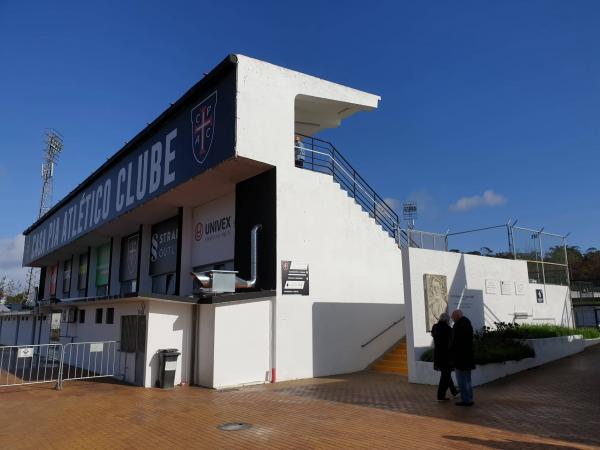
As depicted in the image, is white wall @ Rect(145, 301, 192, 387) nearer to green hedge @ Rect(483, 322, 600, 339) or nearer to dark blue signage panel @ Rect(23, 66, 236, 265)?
dark blue signage panel @ Rect(23, 66, 236, 265)

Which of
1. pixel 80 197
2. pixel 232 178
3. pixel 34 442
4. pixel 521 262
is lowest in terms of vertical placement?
pixel 34 442

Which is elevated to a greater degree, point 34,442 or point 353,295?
point 353,295

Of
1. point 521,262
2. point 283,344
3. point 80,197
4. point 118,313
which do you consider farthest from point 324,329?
point 80,197

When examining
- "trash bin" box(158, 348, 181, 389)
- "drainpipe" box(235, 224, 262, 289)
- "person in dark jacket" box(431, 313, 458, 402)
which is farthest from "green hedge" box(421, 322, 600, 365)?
"trash bin" box(158, 348, 181, 389)

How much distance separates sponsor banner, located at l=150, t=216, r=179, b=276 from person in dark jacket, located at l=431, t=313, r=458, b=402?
12.9 m

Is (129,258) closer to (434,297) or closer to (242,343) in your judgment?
(242,343)

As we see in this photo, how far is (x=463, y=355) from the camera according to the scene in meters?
9.66

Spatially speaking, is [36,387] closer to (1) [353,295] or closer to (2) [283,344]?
(2) [283,344]

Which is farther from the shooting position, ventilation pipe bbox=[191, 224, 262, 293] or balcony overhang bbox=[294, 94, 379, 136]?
balcony overhang bbox=[294, 94, 379, 136]

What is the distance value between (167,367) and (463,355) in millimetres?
7977

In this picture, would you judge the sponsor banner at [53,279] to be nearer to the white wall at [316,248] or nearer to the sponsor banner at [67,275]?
the sponsor banner at [67,275]

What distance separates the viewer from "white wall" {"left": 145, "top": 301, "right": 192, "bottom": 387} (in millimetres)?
13414

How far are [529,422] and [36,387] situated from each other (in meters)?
13.0

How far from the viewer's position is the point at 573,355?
16.3 meters
